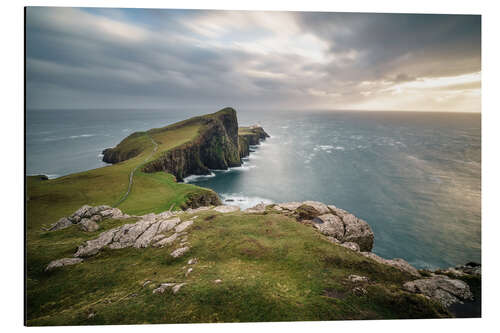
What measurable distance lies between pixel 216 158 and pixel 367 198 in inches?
2048

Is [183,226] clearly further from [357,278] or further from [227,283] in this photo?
[357,278]

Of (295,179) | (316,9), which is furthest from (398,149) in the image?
(316,9)

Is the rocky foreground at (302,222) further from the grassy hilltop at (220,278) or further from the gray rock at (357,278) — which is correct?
the grassy hilltop at (220,278)

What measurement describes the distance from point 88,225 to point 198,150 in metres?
54.2

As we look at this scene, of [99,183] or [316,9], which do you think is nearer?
[316,9]

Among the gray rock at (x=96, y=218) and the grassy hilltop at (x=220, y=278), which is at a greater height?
the gray rock at (x=96, y=218)

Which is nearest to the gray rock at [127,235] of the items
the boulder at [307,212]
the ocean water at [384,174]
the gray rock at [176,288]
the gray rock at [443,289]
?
the gray rock at [176,288]

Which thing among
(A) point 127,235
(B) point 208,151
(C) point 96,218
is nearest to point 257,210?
(A) point 127,235

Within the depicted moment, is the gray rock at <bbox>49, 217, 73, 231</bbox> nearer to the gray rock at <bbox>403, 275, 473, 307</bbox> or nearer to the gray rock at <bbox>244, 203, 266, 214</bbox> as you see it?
the gray rock at <bbox>244, 203, 266, 214</bbox>

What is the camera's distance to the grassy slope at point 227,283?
9031mm

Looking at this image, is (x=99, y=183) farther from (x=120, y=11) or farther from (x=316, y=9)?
(x=316, y=9)

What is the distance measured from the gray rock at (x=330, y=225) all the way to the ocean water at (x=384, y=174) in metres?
7.92
